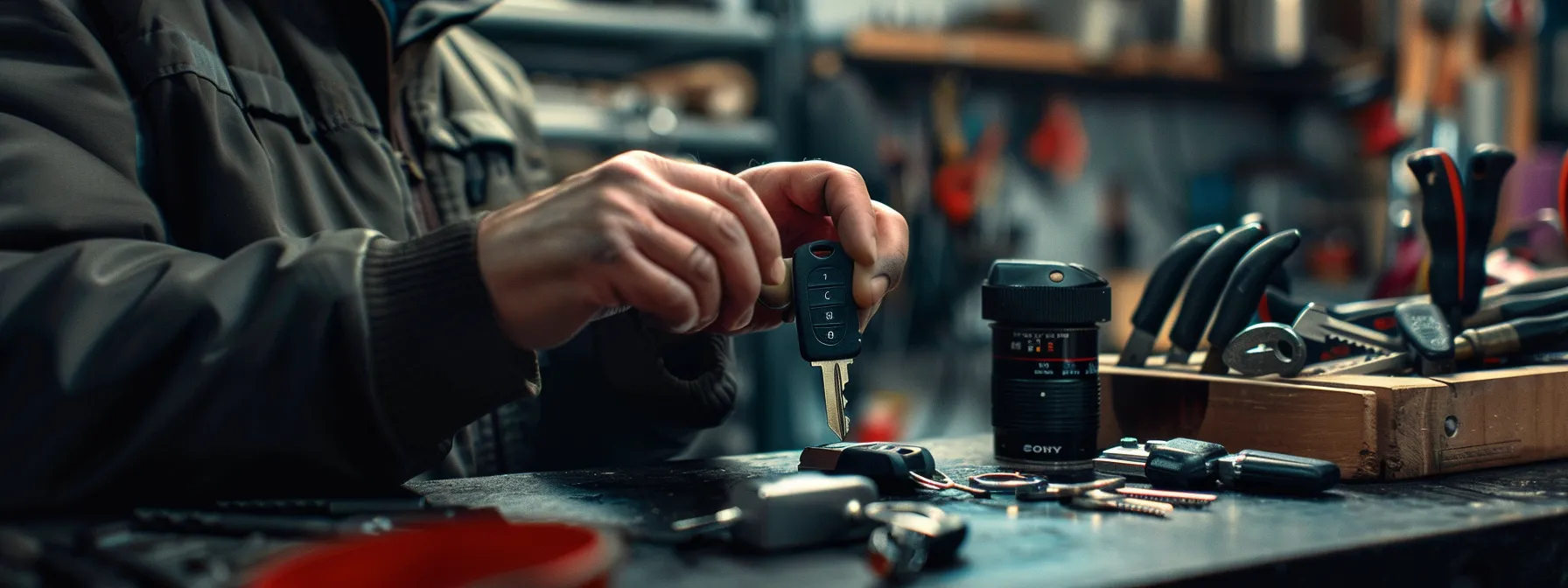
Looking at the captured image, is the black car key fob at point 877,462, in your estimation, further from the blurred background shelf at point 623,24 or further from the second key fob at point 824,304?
the blurred background shelf at point 623,24

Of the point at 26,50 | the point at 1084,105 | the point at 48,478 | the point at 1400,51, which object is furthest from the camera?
the point at 1084,105

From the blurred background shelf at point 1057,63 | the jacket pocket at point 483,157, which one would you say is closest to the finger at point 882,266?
the jacket pocket at point 483,157

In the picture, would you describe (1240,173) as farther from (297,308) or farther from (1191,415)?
(297,308)

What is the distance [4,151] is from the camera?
653mm

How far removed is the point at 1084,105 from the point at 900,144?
2.16 feet

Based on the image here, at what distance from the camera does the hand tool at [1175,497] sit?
671 millimetres

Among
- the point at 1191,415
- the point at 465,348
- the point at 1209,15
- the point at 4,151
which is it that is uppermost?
the point at 1209,15

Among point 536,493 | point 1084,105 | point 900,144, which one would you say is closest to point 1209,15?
point 1084,105

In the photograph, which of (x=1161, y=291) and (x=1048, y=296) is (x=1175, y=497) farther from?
(x=1161, y=291)

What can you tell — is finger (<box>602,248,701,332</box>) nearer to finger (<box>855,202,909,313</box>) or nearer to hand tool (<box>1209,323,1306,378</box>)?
finger (<box>855,202,909,313</box>)

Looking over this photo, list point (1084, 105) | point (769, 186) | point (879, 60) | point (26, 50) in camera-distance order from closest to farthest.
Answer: point (26, 50), point (769, 186), point (879, 60), point (1084, 105)

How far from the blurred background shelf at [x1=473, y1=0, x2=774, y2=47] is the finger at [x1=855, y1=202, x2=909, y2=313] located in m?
1.37

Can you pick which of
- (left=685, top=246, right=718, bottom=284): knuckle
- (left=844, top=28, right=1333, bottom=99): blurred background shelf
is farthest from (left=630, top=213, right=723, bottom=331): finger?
(left=844, top=28, right=1333, bottom=99): blurred background shelf

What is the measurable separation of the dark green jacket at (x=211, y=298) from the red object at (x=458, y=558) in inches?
8.5
